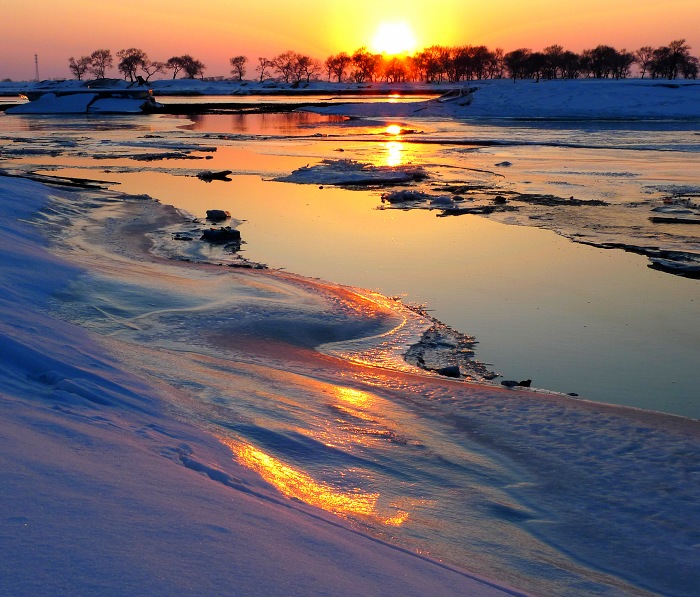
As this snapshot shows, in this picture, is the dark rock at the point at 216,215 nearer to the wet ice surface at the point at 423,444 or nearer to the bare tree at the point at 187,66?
the wet ice surface at the point at 423,444

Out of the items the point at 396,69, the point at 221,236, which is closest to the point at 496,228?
the point at 221,236

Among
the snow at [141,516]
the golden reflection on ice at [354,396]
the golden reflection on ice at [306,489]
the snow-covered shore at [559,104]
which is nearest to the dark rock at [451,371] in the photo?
the golden reflection on ice at [354,396]

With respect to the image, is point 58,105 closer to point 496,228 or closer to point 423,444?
point 496,228

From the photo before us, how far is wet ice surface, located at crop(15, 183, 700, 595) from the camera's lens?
13.8ft

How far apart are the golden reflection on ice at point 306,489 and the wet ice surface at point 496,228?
3247mm

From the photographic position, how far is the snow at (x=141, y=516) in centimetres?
267

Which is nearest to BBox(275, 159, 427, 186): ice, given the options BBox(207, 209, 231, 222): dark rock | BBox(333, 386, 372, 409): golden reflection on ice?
BBox(207, 209, 231, 222): dark rock

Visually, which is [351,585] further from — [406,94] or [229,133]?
[406,94]

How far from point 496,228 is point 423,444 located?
10188 millimetres

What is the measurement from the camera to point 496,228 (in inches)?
596

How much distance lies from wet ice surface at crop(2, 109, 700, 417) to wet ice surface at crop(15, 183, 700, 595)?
3.69 feet

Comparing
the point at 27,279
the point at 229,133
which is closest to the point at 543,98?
the point at 229,133

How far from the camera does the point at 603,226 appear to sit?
583 inches

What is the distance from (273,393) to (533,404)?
226cm
